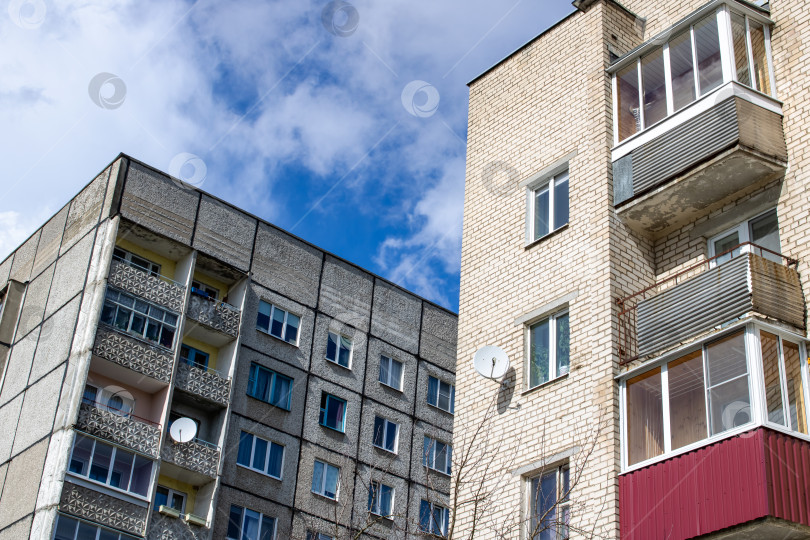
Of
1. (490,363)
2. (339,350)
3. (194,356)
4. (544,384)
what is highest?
(339,350)

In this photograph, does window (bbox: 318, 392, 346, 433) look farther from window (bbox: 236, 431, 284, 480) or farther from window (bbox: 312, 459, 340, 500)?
window (bbox: 236, 431, 284, 480)

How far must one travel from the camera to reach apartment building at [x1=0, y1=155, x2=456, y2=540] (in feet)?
91.9

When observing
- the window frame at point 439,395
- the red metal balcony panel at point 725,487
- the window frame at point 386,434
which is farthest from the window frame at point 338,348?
the red metal balcony panel at point 725,487

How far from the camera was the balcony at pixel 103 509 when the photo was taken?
26484 millimetres

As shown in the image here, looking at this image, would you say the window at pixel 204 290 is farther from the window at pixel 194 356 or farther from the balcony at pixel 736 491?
the balcony at pixel 736 491

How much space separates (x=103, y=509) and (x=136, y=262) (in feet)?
25.8

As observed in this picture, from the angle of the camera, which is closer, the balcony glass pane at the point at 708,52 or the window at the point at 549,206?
the balcony glass pane at the point at 708,52

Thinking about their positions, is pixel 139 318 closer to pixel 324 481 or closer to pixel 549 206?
pixel 324 481

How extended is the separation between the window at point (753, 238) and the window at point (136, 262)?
766 inches

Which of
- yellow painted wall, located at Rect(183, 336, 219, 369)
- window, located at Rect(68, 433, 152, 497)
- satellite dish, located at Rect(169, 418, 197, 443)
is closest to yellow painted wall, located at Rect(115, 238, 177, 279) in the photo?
yellow painted wall, located at Rect(183, 336, 219, 369)

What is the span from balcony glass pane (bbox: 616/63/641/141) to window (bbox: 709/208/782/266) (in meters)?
2.53

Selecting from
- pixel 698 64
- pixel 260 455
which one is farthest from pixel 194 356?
pixel 698 64

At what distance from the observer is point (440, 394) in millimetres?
37438

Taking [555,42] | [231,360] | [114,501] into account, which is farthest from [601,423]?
[231,360]
